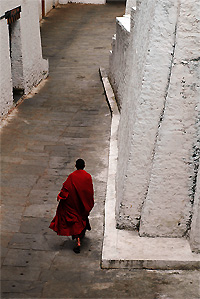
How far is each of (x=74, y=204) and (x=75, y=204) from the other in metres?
0.01

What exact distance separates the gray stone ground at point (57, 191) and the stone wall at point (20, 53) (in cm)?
47

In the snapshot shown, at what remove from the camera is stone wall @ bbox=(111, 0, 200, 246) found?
5336 mm

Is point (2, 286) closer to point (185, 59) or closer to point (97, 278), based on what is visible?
point (97, 278)

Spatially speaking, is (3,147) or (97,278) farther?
(3,147)

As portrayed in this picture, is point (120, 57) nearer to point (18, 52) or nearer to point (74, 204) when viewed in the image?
point (18, 52)

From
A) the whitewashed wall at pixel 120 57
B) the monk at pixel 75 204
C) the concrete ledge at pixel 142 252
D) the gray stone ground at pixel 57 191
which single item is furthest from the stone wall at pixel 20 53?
the concrete ledge at pixel 142 252

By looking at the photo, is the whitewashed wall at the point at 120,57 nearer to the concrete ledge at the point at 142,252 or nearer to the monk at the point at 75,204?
the monk at the point at 75,204

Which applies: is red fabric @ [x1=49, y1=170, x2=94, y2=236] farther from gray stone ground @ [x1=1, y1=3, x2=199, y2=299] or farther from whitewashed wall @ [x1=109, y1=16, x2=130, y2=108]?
whitewashed wall @ [x1=109, y1=16, x2=130, y2=108]

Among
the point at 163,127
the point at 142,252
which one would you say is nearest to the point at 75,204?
the point at 142,252

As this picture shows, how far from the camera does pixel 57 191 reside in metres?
7.82

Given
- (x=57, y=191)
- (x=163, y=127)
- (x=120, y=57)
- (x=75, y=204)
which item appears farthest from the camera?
(x=120, y=57)

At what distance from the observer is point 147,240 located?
19.7 feet

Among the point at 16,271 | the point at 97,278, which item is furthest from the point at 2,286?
the point at 97,278

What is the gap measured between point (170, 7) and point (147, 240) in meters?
2.92
